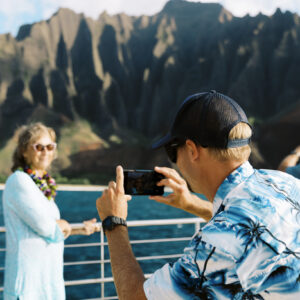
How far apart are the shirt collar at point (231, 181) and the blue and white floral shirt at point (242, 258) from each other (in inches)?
2.2

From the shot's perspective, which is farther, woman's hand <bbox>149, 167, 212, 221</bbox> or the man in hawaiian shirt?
woman's hand <bbox>149, 167, 212, 221</bbox>

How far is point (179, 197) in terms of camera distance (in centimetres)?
98

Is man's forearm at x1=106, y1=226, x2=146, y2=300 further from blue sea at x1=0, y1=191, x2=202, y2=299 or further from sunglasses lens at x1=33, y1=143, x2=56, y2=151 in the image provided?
blue sea at x1=0, y1=191, x2=202, y2=299

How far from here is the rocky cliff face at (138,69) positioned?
112 feet

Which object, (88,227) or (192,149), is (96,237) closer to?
(88,227)

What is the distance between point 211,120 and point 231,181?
0.12 meters

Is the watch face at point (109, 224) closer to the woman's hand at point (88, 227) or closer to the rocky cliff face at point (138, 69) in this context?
the woman's hand at point (88, 227)

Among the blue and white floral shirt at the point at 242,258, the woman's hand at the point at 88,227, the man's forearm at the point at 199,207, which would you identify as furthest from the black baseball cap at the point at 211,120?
the woman's hand at the point at 88,227

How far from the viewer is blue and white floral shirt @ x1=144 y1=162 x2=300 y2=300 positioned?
562mm

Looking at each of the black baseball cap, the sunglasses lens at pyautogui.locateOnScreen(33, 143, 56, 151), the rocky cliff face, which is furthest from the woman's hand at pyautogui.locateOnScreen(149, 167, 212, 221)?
the rocky cliff face

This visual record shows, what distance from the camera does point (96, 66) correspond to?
39.0 m

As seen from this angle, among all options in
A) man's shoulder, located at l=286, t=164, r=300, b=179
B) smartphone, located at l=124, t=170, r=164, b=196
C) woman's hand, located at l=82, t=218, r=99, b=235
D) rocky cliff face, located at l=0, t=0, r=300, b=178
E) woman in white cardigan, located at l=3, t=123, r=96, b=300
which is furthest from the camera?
rocky cliff face, located at l=0, t=0, r=300, b=178

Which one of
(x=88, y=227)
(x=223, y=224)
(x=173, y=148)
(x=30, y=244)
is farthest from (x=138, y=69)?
(x=223, y=224)

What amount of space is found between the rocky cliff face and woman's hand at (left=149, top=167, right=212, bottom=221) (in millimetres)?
32527
